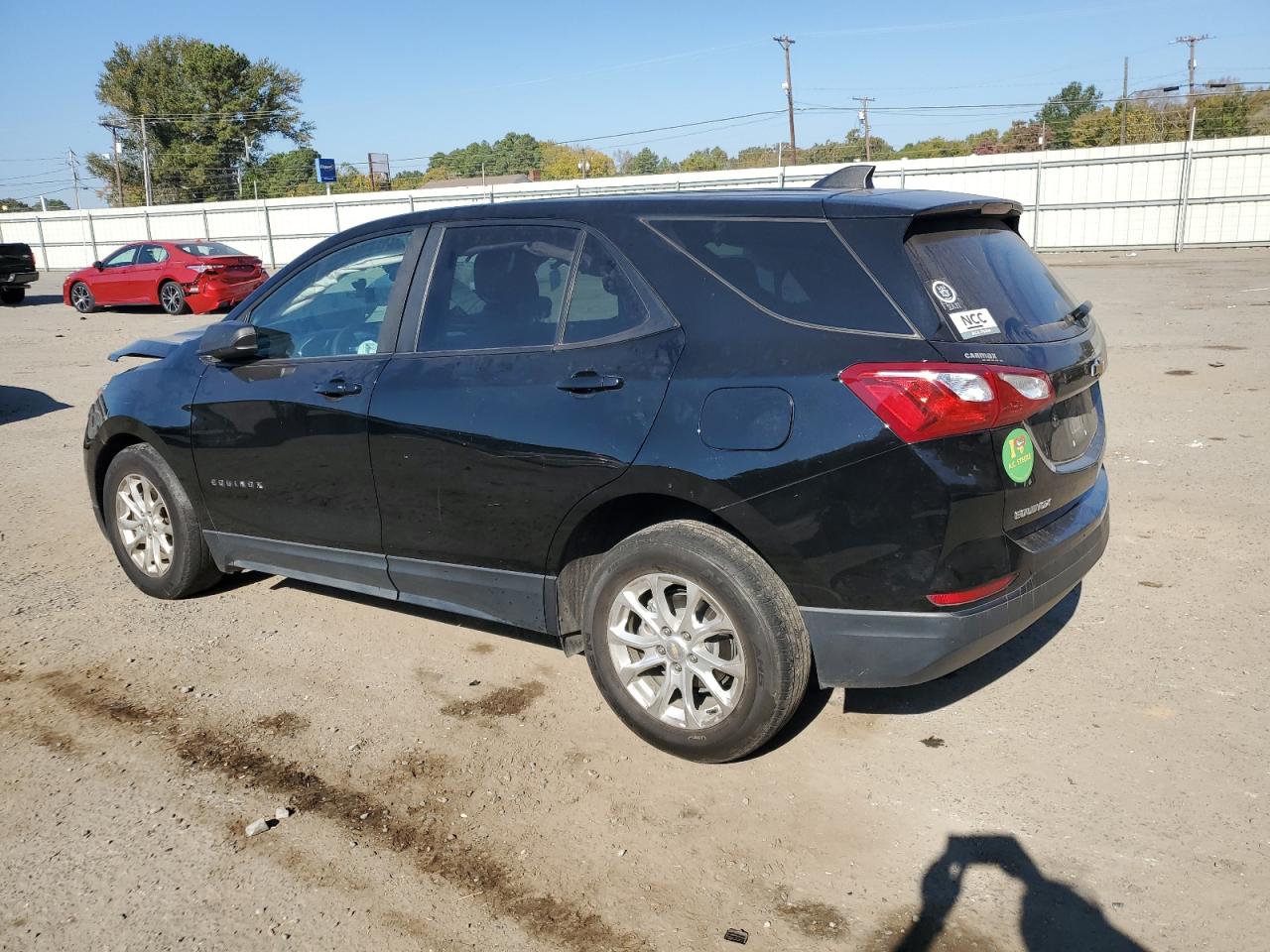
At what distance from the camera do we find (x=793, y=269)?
329cm

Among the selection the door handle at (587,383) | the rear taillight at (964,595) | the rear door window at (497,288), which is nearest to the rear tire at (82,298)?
the rear door window at (497,288)

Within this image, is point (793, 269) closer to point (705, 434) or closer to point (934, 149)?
point (705, 434)

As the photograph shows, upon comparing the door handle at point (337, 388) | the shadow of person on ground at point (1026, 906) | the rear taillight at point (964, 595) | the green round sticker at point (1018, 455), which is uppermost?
the door handle at point (337, 388)

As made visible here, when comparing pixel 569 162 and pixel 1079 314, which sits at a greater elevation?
pixel 569 162

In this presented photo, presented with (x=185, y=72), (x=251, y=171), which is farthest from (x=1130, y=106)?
(x=185, y=72)

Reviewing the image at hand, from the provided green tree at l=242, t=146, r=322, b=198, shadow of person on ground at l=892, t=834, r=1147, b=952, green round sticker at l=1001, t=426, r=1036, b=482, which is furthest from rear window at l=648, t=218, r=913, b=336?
green tree at l=242, t=146, r=322, b=198

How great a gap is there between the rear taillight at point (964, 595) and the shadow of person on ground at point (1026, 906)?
69 cm

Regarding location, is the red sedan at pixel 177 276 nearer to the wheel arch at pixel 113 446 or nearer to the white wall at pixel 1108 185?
the white wall at pixel 1108 185

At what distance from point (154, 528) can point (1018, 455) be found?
403 centimetres

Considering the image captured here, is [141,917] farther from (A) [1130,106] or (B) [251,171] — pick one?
(B) [251,171]

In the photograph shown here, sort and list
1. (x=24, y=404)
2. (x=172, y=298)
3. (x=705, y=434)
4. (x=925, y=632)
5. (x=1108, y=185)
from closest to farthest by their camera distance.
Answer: (x=925, y=632), (x=705, y=434), (x=24, y=404), (x=172, y=298), (x=1108, y=185)

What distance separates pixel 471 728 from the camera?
3.82 m

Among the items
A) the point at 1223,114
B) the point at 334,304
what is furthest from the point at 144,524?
the point at 1223,114

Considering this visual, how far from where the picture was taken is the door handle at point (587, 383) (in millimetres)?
3472
